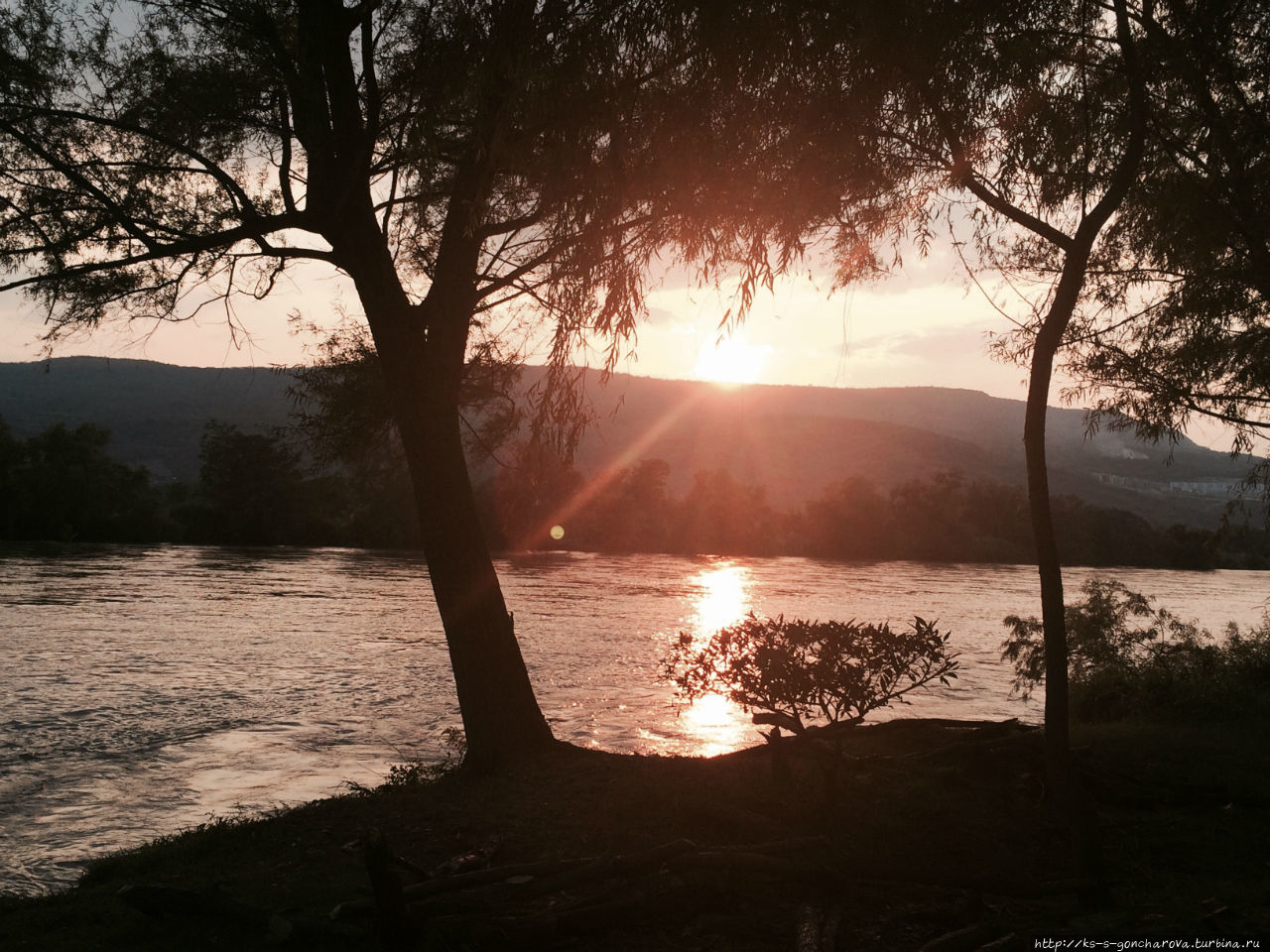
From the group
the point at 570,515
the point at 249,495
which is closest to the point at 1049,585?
the point at 249,495

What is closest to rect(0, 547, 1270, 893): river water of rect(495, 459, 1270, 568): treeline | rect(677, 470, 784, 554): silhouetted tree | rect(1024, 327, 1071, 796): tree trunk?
rect(1024, 327, 1071, 796): tree trunk

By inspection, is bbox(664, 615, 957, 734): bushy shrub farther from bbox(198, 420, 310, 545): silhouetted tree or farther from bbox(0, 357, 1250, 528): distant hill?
bbox(0, 357, 1250, 528): distant hill

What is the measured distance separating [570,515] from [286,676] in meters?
69.5

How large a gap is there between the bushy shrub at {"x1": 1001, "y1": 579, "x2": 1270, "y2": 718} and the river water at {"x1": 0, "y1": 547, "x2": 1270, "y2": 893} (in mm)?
2418

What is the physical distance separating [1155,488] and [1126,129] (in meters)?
172

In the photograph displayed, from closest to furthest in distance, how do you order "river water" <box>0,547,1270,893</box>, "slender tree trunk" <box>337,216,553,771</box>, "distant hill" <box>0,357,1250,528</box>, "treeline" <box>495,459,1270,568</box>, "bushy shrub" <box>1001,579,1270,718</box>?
"slender tree trunk" <box>337,216,553,771</box>, "river water" <box>0,547,1270,893</box>, "bushy shrub" <box>1001,579,1270,718</box>, "treeline" <box>495,459,1270,568</box>, "distant hill" <box>0,357,1250,528</box>

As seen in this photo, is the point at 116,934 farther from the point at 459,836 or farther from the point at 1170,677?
the point at 1170,677

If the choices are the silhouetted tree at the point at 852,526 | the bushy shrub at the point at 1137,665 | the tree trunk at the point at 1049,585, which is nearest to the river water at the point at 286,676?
the bushy shrub at the point at 1137,665

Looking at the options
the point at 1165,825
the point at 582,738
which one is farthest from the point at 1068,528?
the point at 1165,825

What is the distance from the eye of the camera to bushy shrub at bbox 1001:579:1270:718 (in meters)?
14.4

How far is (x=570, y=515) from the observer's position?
9162cm

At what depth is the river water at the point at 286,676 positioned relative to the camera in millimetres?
12484

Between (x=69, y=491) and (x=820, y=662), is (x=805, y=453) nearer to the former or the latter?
(x=69, y=491)

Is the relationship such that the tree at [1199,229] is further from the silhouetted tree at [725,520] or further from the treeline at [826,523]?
the silhouetted tree at [725,520]
